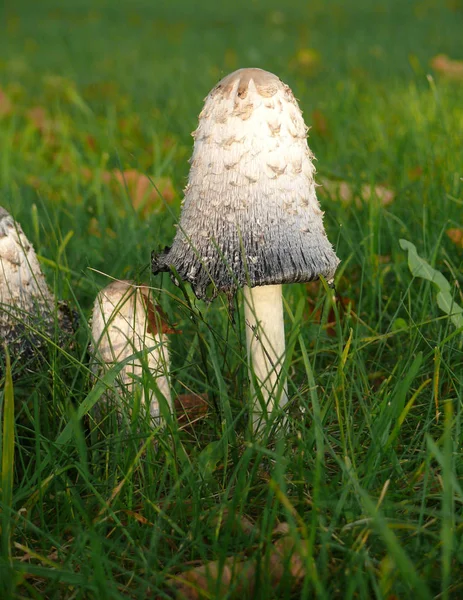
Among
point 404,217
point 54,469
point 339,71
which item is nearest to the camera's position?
point 54,469

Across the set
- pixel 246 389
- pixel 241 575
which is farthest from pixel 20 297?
pixel 241 575

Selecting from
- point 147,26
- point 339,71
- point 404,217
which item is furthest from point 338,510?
point 147,26

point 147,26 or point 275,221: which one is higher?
point 147,26

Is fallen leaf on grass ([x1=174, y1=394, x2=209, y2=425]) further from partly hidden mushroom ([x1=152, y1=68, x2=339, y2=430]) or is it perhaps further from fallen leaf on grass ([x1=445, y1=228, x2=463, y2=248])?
fallen leaf on grass ([x1=445, y1=228, x2=463, y2=248])

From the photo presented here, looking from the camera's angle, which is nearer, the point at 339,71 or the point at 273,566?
the point at 273,566

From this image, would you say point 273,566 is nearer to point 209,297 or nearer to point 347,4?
point 209,297

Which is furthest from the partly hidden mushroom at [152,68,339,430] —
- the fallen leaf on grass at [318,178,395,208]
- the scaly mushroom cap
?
the fallen leaf on grass at [318,178,395,208]

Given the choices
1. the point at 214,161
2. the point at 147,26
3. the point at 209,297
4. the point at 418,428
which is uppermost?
the point at 147,26

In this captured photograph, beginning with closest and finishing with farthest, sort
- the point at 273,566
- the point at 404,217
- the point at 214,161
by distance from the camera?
the point at 273,566
the point at 214,161
the point at 404,217
